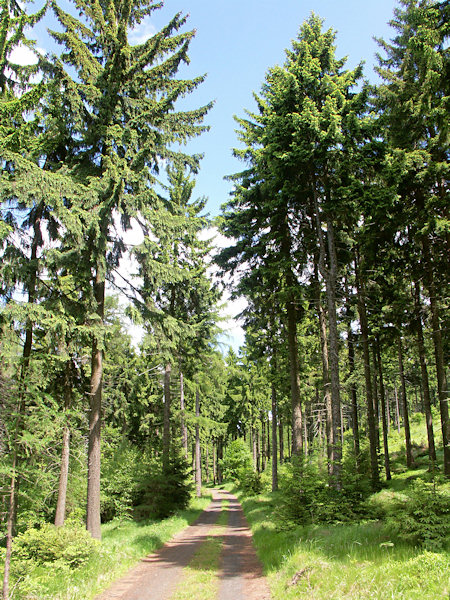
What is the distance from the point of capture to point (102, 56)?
45.5 feet

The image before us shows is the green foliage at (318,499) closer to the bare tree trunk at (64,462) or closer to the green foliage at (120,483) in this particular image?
the bare tree trunk at (64,462)

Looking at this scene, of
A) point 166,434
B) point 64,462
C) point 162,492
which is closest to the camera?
point 64,462

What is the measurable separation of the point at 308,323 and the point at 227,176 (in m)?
10.1

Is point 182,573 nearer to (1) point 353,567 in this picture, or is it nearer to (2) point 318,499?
(2) point 318,499

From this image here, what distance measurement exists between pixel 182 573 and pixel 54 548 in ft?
10.0

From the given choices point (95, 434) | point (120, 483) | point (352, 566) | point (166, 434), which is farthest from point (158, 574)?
point (166, 434)

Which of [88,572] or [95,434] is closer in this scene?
[88,572]

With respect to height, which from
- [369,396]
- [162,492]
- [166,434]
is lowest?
[162,492]

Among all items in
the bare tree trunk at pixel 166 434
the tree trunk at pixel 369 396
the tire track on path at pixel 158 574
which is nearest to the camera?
the tire track on path at pixel 158 574

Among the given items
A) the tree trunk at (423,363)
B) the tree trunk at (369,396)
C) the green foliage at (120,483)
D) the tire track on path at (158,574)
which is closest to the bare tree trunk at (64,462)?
the tire track on path at (158,574)

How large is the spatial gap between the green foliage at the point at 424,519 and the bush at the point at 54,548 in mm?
6943

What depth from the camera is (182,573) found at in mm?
9727

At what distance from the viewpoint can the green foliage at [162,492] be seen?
773 inches

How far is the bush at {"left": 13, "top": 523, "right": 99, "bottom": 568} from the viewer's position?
371 inches
